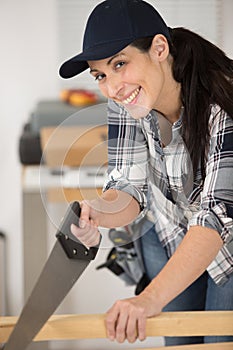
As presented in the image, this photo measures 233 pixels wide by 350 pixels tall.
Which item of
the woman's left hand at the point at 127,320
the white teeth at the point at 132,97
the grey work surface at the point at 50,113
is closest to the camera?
the woman's left hand at the point at 127,320

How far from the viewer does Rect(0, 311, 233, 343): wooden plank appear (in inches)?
32.8

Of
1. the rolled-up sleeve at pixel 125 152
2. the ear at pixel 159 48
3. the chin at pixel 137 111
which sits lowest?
the rolled-up sleeve at pixel 125 152

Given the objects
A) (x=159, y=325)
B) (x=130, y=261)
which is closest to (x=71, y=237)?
(x=159, y=325)

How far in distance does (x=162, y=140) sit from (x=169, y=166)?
0.04 m

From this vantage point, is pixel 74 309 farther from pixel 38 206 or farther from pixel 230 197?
pixel 230 197

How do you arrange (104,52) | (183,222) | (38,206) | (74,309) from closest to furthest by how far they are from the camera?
(104,52), (183,222), (38,206), (74,309)

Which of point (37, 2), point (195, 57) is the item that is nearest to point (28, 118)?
point (37, 2)

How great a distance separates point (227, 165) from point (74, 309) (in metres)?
1.65

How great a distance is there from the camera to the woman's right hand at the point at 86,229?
0.89 meters

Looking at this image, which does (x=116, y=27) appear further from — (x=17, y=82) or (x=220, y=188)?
(x=17, y=82)

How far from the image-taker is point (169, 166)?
1044mm

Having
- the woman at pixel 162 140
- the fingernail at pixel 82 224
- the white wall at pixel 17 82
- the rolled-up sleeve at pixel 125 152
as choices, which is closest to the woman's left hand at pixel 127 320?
the woman at pixel 162 140

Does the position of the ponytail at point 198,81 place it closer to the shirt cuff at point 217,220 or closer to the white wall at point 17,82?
the shirt cuff at point 217,220

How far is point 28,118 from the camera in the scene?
259 centimetres
